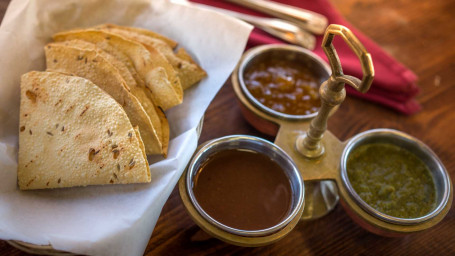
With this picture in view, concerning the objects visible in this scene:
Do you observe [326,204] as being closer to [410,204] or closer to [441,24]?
[410,204]

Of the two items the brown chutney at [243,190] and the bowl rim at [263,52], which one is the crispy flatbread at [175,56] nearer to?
the bowl rim at [263,52]

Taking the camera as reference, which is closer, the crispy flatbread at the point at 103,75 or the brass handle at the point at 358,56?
the brass handle at the point at 358,56

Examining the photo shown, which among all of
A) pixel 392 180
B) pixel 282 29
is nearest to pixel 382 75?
pixel 282 29

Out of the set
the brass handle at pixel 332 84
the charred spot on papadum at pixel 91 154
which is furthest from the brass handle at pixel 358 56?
the charred spot on papadum at pixel 91 154

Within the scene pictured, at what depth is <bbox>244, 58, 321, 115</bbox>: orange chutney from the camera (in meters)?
1.42

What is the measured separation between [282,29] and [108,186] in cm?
94

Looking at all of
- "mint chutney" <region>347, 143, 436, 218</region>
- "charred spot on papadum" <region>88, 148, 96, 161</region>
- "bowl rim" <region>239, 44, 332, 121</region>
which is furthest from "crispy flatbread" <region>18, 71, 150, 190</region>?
"mint chutney" <region>347, 143, 436, 218</region>

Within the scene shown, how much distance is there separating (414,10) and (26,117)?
1748 mm

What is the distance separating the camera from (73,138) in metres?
1.08

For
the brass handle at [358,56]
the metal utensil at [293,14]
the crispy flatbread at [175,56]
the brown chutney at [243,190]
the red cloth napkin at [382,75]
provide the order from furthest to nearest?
the metal utensil at [293,14], the red cloth napkin at [382,75], the crispy flatbread at [175,56], the brown chutney at [243,190], the brass handle at [358,56]

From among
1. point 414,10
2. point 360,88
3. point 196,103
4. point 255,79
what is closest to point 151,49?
point 196,103

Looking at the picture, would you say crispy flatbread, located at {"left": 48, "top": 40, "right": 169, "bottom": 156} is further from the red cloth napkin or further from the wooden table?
the red cloth napkin

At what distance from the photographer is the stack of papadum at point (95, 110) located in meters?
1.04

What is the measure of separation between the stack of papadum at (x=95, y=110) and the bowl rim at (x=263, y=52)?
0.64 feet
